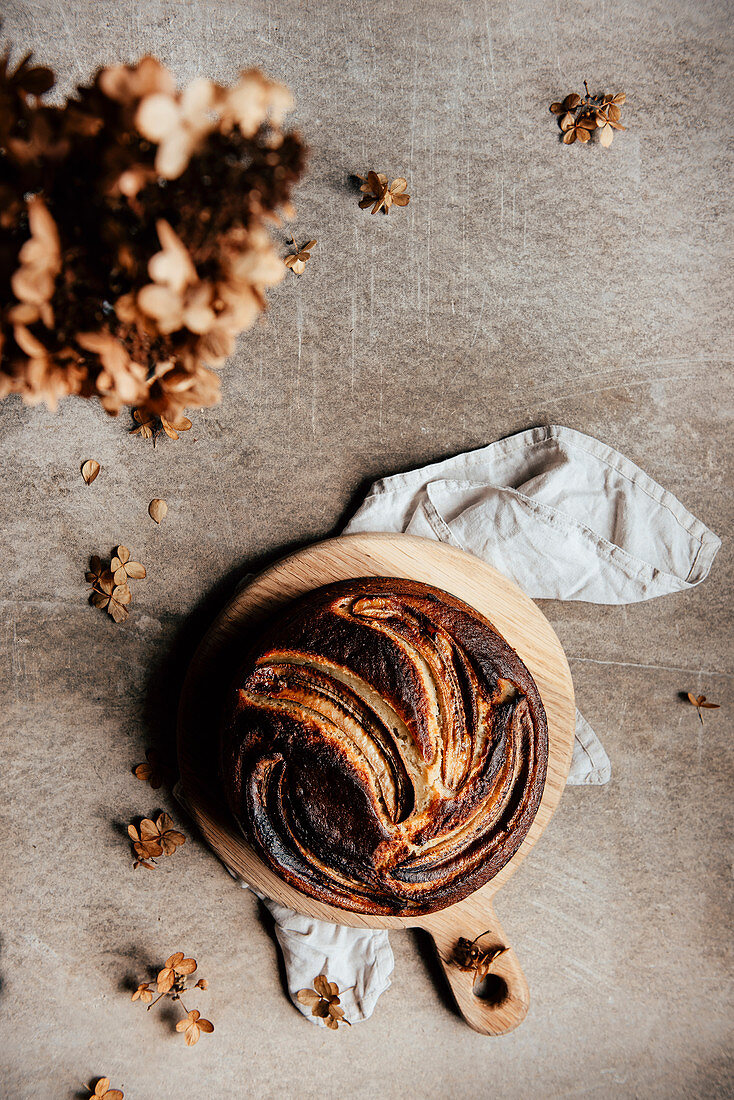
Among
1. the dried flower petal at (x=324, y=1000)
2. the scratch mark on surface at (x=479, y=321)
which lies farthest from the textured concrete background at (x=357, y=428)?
the dried flower petal at (x=324, y=1000)

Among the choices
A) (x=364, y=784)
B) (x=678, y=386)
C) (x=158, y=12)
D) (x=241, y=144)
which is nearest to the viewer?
(x=241, y=144)

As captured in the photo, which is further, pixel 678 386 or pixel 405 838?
pixel 678 386

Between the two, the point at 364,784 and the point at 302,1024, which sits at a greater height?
the point at 364,784

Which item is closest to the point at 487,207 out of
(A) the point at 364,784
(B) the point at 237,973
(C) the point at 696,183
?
(C) the point at 696,183

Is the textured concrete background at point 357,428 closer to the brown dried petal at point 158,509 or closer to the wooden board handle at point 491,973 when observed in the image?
the brown dried petal at point 158,509

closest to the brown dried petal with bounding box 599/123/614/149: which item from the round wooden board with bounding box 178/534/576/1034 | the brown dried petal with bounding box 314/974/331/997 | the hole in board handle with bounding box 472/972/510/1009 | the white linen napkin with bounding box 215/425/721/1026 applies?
the white linen napkin with bounding box 215/425/721/1026

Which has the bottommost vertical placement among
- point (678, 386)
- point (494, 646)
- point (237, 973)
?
point (237, 973)

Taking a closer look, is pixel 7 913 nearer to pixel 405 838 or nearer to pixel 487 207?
pixel 405 838
